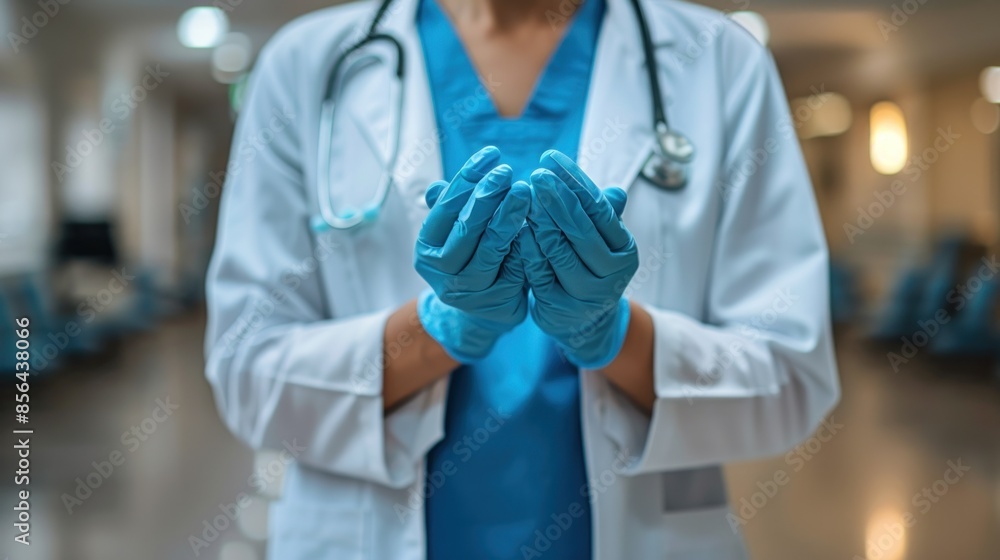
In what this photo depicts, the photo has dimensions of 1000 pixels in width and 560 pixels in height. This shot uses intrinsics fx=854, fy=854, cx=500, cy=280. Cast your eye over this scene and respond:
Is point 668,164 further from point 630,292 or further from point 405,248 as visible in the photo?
point 405,248

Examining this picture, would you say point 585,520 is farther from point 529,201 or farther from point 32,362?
point 32,362

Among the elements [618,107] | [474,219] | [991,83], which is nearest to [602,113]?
[618,107]

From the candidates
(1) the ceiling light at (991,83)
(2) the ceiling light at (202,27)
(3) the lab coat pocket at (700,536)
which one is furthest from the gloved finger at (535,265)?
(1) the ceiling light at (991,83)

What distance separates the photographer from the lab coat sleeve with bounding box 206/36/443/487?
84cm

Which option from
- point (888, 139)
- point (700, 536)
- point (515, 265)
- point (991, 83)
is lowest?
point (888, 139)

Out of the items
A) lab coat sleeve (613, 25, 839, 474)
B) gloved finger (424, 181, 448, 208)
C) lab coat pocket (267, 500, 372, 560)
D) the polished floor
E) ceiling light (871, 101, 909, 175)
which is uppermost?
gloved finger (424, 181, 448, 208)

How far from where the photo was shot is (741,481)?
3607 mm

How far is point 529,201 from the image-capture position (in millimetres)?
659

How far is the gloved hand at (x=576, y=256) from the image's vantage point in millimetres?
658

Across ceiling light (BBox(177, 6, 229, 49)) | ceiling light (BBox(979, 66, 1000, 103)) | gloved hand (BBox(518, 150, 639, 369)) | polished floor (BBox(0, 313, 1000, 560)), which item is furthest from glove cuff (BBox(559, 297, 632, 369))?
ceiling light (BBox(979, 66, 1000, 103))

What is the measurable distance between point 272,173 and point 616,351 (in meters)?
0.42

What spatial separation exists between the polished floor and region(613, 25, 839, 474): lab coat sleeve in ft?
4.75

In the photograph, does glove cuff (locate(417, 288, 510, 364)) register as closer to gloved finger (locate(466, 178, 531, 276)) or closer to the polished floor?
gloved finger (locate(466, 178, 531, 276))

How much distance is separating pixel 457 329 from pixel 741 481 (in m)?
3.13
